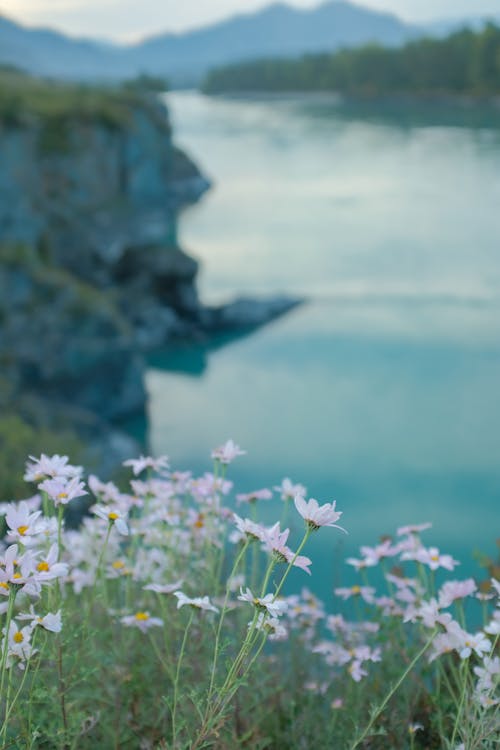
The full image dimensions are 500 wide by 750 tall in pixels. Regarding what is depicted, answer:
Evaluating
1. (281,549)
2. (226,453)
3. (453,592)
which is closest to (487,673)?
A: (453,592)

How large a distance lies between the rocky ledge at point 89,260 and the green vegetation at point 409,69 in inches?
1192

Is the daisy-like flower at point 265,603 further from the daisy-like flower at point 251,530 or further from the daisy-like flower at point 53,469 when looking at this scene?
the daisy-like flower at point 53,469

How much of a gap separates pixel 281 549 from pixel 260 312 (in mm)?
20318

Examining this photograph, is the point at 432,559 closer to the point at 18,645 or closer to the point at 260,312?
the point at 18,645

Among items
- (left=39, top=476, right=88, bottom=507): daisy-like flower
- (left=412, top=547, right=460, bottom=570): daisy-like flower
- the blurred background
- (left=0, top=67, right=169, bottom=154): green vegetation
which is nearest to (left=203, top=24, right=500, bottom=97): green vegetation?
the blurred background

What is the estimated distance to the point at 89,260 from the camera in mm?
22766

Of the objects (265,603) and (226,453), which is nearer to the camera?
(265,603)

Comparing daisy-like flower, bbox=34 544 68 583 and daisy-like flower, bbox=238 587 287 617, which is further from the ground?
daisy-like flower, bbox=238 587 287 617

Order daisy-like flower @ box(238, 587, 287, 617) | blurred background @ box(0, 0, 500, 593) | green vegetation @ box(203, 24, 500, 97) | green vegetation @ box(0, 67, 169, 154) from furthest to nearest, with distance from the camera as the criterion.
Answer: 1. green vegetation @ box(203, 24, 500, 97)
2. green vegetation @ box(0, 67, 169, 154)
3. blurred background @ box(0, 0, 500, 593)
4. daisy-like flower @ box(238, 587, 287, 617)

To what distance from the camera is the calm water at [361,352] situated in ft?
44.6

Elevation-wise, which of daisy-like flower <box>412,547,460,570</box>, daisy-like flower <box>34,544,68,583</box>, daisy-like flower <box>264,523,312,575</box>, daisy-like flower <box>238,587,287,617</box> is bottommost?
daisy-like flower <box>412,547,460,570</box>

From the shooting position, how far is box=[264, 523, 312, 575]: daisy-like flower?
5.00 feet

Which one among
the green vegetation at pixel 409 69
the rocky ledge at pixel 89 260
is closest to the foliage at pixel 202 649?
the rocky ledge at pixel 89 260

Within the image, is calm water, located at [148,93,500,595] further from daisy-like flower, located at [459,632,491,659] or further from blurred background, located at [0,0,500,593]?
daisy-like flower, located at [459,632,491,659]
